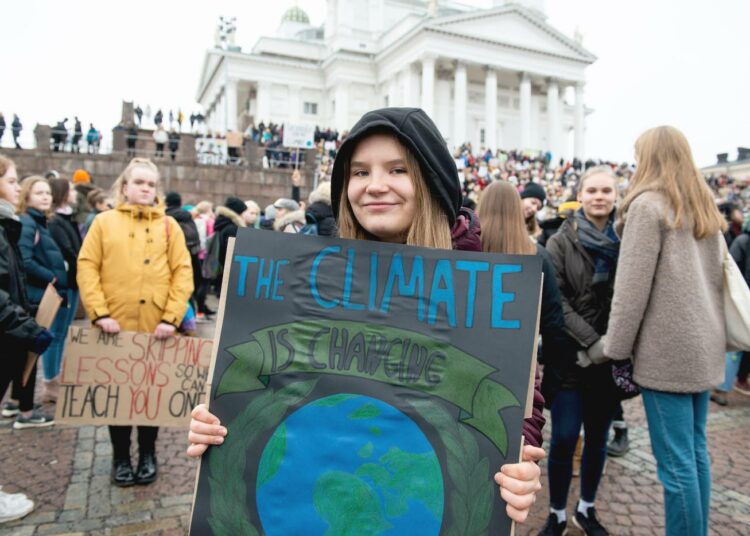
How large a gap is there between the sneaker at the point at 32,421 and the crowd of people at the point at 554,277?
1 centimetres

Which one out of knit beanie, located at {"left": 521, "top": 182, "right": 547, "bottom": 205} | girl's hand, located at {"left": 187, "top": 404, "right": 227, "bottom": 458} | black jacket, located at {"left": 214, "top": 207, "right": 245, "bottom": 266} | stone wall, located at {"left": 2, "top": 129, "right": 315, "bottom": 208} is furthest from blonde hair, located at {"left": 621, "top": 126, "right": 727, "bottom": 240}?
stone wall, located at {"left": 2, "top": 129, "right": 315, "bottom": 208}

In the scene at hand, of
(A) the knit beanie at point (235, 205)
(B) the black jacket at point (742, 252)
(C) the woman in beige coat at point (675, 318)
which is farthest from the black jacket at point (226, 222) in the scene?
(C) the woman in beige coat at point (675, 318)

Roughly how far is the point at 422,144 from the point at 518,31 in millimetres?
52508

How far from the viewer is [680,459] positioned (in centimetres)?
252

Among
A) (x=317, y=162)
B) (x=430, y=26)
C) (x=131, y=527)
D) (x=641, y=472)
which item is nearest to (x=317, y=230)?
(x=131, y=527)

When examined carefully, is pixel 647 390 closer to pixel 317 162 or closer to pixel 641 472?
pixel 641 472

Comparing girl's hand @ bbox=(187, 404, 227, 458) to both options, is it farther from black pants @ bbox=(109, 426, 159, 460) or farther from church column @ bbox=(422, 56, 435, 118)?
church column @ bbox=(422, 56, 435, 118)

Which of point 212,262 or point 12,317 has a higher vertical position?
point 212,262

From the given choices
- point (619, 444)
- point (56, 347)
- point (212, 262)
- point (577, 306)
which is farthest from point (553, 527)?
point (212, 262)

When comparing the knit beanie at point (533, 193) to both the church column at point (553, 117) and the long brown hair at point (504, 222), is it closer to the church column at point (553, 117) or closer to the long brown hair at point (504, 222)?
the long brown hair at point (504, 222)

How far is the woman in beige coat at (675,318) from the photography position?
8.29ft

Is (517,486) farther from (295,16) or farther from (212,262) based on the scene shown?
(295,16)

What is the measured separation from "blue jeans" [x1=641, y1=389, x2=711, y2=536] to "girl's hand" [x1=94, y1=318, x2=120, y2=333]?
3.08 meters

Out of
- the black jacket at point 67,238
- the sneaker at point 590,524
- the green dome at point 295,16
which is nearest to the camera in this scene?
the sneaker at point 590,524
